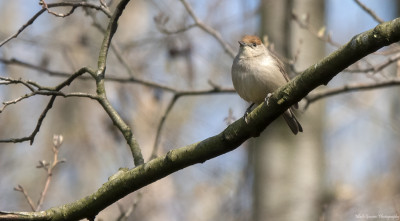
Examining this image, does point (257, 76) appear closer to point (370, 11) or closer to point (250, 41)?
point (250, 41)

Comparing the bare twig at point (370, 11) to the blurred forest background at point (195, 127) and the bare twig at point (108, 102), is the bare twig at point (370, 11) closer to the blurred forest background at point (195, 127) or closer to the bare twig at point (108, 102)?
the blurred forest background at point (195, 127)

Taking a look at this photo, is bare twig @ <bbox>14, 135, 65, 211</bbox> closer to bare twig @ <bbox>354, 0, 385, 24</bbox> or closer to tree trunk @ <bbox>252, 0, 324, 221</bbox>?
bare twig @ <bbox>354, 0, 385, 24</bbox>

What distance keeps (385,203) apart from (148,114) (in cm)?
370

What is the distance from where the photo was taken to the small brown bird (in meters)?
4.34

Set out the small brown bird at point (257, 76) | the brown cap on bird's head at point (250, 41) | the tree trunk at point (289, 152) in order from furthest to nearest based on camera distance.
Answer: the tree trunk at point (289, 152) → the brown cap on bird's head at point (250, 41) → the small brown bird at point (257, 76)

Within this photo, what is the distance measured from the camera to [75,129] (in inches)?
456

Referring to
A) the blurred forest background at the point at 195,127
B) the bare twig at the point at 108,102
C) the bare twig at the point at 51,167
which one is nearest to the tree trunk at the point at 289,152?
the blurred forest background at the point at 195,127

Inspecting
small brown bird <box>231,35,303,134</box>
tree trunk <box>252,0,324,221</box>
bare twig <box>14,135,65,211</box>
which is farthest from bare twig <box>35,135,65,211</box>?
tree trunk <box>252,0,324,221</box>

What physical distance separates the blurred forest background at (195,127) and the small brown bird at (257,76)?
30cm

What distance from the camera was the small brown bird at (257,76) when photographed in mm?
4336

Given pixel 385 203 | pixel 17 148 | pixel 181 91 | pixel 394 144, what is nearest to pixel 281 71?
pixel 181 91

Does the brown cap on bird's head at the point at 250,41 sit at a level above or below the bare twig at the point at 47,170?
above

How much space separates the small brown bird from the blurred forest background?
0.30m

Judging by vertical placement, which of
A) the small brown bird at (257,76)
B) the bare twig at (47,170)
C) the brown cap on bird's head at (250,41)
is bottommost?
the bare twig at (47,170)
